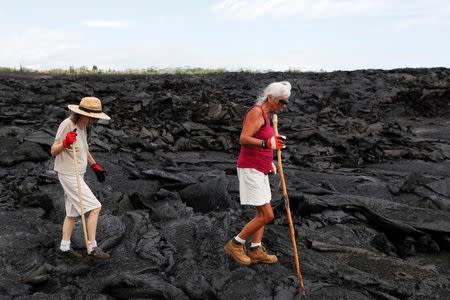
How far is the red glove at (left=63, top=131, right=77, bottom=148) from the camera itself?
4836mm

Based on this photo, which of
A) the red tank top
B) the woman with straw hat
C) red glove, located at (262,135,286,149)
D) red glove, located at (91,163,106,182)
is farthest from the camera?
red glove, located at (91,163,106,182)

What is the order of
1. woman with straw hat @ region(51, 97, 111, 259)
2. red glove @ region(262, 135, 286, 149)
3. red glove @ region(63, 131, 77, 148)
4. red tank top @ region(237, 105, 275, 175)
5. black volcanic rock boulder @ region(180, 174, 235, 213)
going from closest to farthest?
red glove @ region(262, 135, 286, 149), red glove @ region(63, 131, 77, 148), red tank top @ region(237, 105, 275, 175), woman with straw hat @ region(51, 97, 111, 259), black volcanic rock boulder @ region(180, 174, 235, 213)

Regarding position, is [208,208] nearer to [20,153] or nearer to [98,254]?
[98,254]

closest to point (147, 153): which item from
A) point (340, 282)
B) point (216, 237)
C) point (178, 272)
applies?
point (216, 237)

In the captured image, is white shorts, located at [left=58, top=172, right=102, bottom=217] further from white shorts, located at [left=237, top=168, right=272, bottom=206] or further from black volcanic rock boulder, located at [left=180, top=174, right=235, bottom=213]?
black volcanic rock boulder, located at [left=180, top=174, right=235, bottom=213]

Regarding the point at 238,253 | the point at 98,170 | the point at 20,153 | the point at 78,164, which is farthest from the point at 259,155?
the point at 20,153

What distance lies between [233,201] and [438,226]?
11.4 ft

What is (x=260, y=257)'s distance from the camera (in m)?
5.39

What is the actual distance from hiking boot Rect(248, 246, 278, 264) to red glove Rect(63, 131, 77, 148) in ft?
8.81

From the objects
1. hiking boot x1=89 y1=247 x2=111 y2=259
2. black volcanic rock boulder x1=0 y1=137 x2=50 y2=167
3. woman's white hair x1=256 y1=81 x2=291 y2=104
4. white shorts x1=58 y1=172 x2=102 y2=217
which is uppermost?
woman's white hair x1=256 y1=81 x2=291 y2=104

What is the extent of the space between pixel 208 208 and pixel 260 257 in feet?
6.32

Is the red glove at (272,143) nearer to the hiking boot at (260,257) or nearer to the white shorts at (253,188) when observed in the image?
the white shorts at (253,188)

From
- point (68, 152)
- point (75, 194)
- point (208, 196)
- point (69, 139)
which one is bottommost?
point (208, 196)

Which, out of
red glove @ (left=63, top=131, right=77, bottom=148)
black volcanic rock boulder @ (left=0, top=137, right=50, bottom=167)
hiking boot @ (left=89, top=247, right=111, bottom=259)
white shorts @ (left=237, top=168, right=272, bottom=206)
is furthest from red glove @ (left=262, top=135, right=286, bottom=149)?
black volcanic rock boulder @ (left=0, top=137, right=50, bottom=167)
